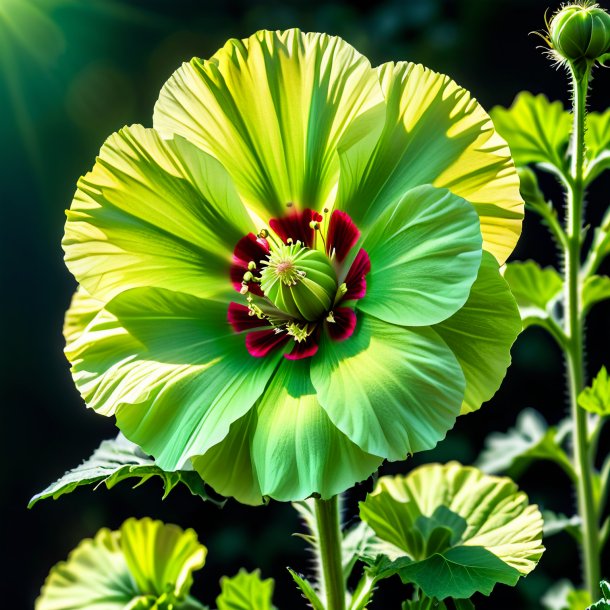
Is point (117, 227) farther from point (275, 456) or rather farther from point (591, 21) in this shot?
point (591, 21)

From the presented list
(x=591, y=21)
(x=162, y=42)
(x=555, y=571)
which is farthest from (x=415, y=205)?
(x=162, y=42)

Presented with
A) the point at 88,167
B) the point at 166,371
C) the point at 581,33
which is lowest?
the point at 166,371

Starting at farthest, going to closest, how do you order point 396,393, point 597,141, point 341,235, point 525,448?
1. point 525,448
2. point 597,141
3. point 341,235
4. point 396,393

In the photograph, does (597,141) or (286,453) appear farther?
(597,141)

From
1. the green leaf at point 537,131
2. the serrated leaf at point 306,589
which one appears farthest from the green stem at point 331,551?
the green leaf at point 537,131

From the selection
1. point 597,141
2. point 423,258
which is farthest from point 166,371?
point 597,141

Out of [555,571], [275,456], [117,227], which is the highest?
[117,227]

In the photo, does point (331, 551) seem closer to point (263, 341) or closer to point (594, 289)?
point (263, 341)
